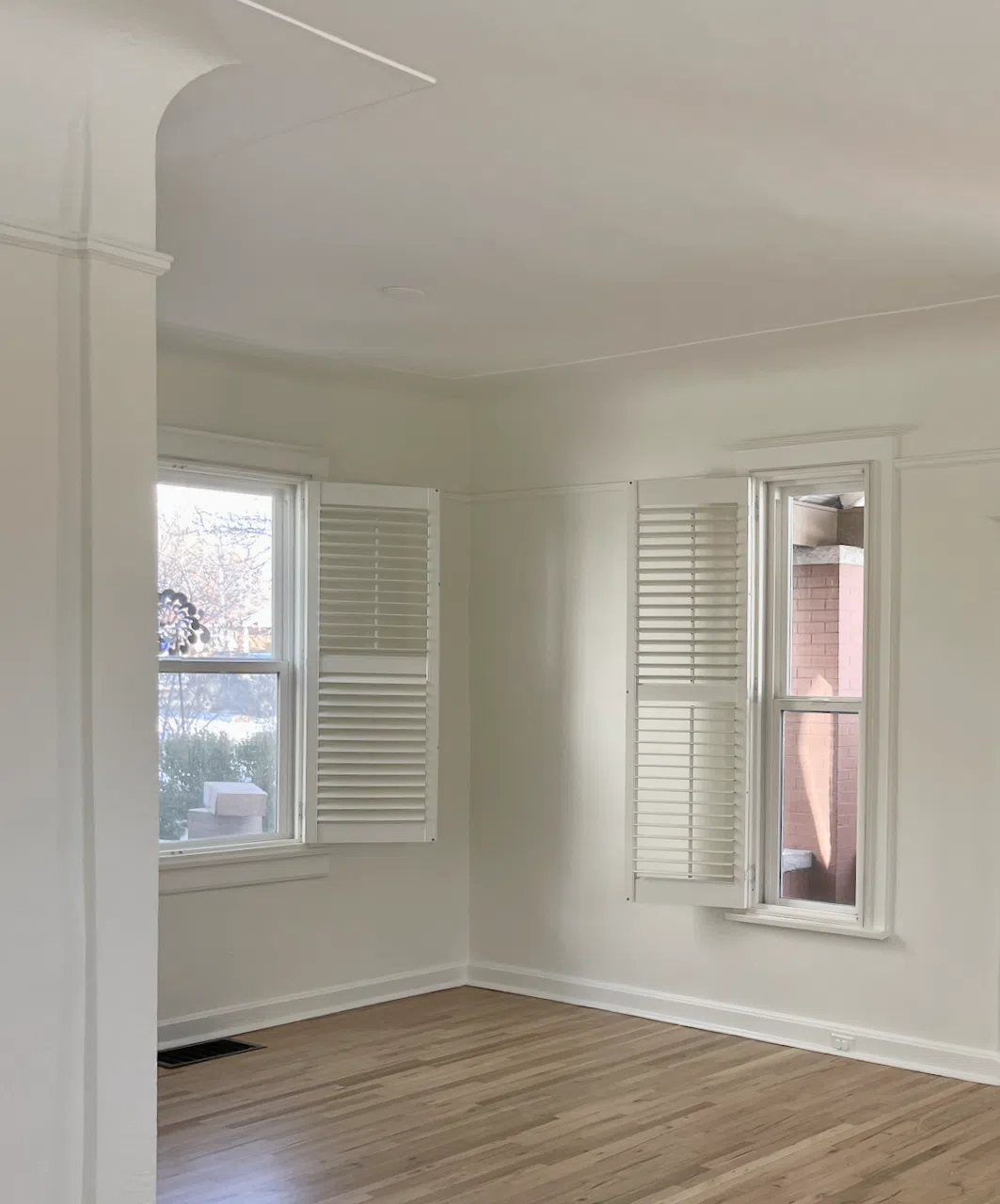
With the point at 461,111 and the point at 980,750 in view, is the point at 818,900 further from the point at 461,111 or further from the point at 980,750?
the point at 461,111

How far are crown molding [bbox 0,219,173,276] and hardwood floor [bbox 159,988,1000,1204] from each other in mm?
2589

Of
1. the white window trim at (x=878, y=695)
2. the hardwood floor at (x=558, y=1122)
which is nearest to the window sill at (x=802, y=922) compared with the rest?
the white window trim at (x=878, y=695)

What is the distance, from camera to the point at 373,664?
6090mm

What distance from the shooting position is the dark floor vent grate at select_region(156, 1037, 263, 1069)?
5.29 metres

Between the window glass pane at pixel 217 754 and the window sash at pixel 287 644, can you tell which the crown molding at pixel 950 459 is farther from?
the window glass pane at pixel 217 754

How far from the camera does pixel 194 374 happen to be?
5641 millimetres

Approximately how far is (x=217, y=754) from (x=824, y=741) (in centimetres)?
244

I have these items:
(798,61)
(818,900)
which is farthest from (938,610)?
(798,61)

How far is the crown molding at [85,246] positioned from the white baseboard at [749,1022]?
13.2 ft

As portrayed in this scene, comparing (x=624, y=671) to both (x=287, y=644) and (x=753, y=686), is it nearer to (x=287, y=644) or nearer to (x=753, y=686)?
(x=753, y=686)

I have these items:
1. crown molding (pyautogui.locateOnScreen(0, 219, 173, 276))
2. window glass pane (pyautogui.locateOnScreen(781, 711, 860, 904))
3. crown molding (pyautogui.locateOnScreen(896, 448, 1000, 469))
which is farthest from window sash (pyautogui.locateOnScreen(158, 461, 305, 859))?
crown molding (pyautogui.locateOnScreen(0, 219, 173, 276))

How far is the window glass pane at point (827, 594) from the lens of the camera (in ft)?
18.3

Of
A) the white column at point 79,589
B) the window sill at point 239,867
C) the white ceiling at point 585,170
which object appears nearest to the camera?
the white column at point 79,589

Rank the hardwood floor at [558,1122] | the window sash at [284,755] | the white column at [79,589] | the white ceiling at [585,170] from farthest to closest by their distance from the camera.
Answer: the window sash at [284,755] < the hardwood floor at [558,1122] < the white ceiling at [585,170] < the white column at [79,589]
